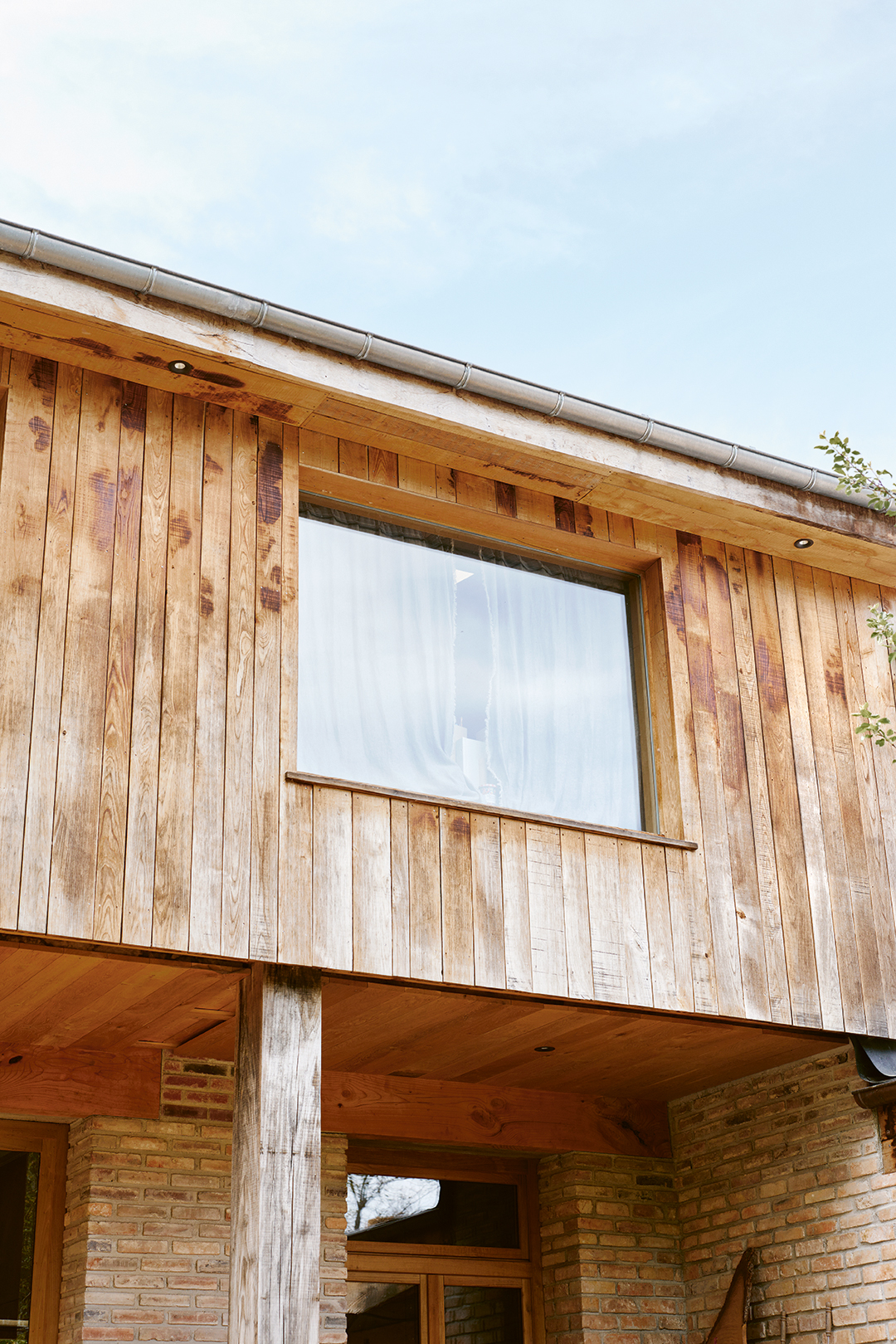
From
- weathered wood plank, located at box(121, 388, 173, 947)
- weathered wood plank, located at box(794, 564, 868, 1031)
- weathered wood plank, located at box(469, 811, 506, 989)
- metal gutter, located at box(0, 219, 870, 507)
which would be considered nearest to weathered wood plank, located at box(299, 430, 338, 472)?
metal gutter, located at box(0, 219, 870, 507)

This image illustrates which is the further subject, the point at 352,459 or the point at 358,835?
the point at 352,459

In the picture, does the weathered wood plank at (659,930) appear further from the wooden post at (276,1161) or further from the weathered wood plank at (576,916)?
the wooden post at (276,1161)

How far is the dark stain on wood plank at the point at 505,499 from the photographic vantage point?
21.3ft

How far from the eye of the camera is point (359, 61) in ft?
81.4

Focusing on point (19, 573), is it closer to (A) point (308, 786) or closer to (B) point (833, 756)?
(A) point (308, 786)

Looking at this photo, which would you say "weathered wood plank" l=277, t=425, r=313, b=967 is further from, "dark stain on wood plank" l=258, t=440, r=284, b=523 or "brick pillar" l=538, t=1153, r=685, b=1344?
"brick pillar" l=538, t=1153, r=685, b=1344

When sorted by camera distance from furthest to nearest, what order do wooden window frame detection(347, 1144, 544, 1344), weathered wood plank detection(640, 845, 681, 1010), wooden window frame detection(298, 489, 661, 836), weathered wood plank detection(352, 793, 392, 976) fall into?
wooden window frame detection(347, 1144, 544, 1344) → wooden window frame detection(298, 489, 661, 836) → weathered wood plank detection(640, 845, 681, 1010) → weathered wood plank detection(352, 793, 392, 976)

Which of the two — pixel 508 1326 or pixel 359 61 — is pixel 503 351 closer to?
pixel 359 61

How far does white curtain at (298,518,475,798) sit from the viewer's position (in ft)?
19.2

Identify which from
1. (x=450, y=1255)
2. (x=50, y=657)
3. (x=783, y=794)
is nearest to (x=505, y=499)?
(x=783, y=794)

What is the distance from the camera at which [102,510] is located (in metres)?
5.43

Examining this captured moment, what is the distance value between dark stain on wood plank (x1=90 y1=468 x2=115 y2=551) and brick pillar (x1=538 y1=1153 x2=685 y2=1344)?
13.4 feet

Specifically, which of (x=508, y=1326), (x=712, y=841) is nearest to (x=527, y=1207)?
(x=508, y=1326)

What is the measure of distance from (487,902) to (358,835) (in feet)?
1.93
